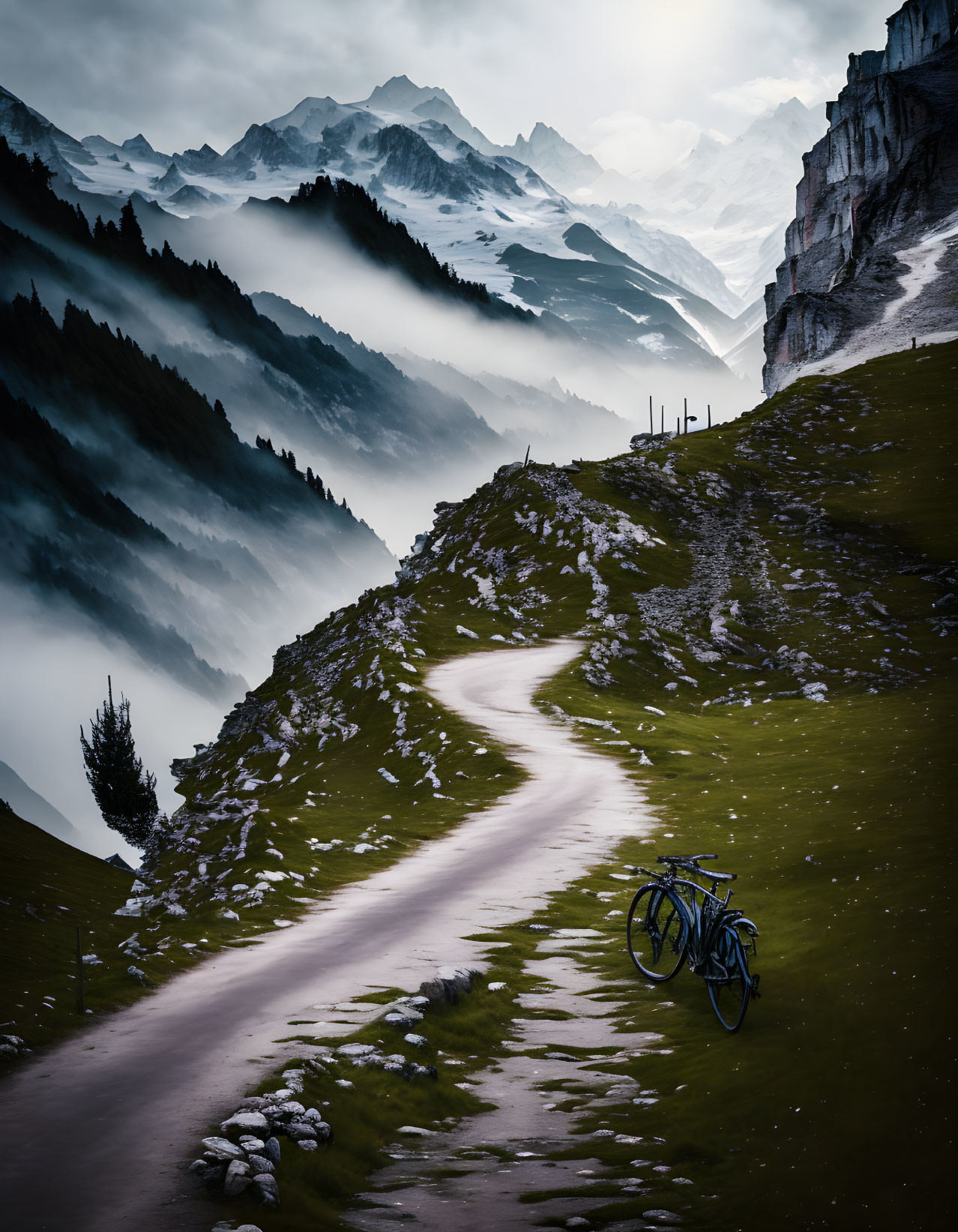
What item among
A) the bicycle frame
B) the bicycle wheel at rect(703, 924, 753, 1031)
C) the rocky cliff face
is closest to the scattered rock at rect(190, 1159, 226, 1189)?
the bicycle wheel at rect(703, 924, 753, 1031)

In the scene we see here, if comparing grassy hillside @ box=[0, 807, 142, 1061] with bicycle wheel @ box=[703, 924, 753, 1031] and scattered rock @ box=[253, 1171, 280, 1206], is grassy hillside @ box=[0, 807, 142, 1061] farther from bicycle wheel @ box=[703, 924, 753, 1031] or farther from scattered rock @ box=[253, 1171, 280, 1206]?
bicycle wheel @ box=[703, 924, 753, 1031]

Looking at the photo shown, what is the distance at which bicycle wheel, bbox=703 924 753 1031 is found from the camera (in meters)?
17.2

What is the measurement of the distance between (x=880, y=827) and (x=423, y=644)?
52264 millimetres

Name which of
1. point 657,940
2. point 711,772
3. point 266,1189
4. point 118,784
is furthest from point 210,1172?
point 118,784

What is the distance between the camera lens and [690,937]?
19219 millimetres

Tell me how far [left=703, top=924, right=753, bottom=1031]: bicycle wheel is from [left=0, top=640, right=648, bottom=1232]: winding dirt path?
618 centimetres

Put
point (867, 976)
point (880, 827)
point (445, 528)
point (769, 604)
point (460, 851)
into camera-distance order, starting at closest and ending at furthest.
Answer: point (867, 976)
point (880, 827)
point (460, 851)
point (769, 604)
point (445, 528)

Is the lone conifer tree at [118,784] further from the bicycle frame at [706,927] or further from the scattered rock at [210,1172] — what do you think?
the scattered rock at [210,1172]

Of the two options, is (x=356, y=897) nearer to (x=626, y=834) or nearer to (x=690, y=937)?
(x=626, y=834)

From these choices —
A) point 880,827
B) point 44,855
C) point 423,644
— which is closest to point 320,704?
point 423,644

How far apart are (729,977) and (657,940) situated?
3890 mm

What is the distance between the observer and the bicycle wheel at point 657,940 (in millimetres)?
20125

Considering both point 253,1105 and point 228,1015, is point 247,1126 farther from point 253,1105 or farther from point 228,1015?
point 228,1015

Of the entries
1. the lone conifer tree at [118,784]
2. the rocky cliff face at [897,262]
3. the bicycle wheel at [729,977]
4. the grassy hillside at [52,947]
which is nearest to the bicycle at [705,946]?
the bicycle wheel at [729,977]
